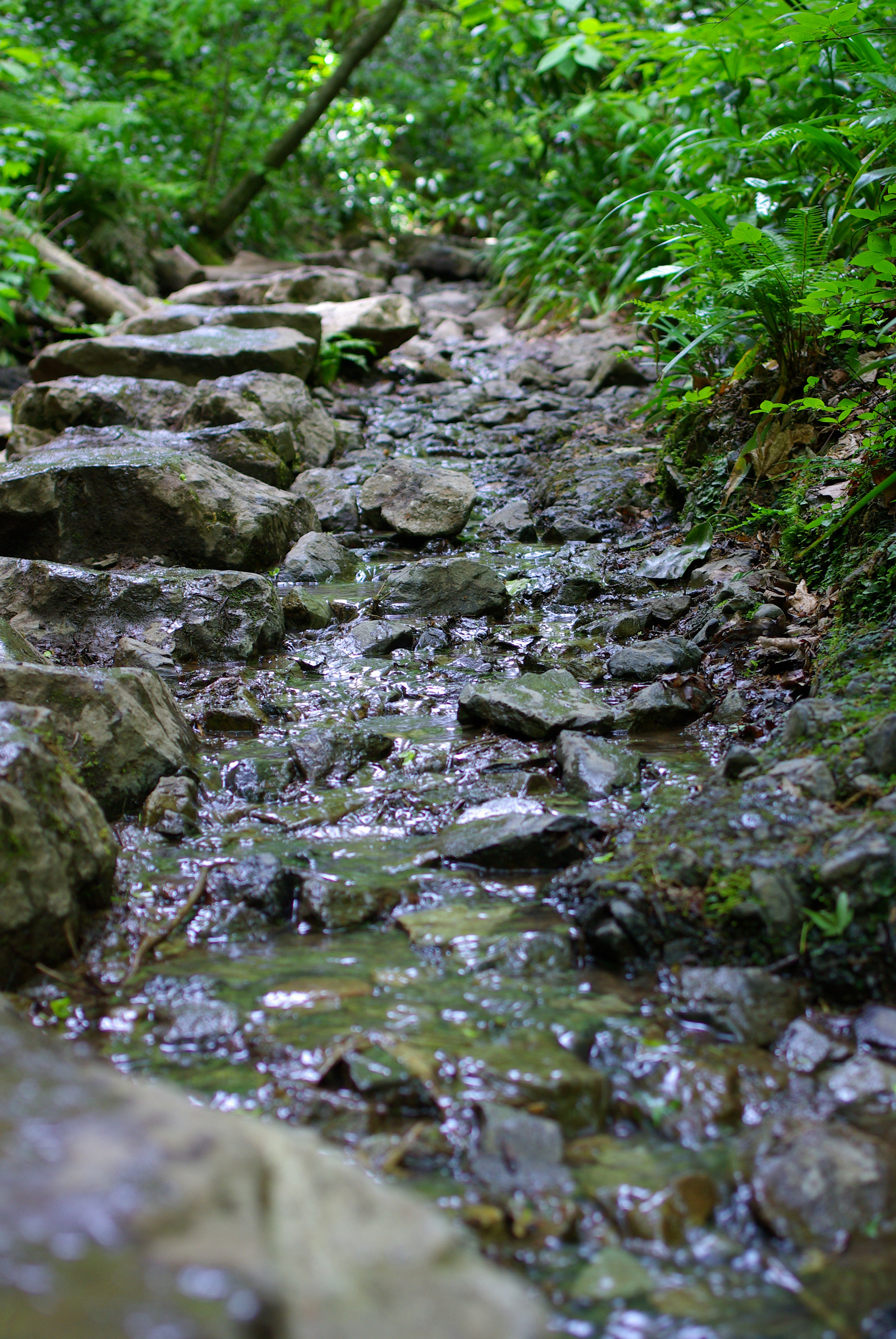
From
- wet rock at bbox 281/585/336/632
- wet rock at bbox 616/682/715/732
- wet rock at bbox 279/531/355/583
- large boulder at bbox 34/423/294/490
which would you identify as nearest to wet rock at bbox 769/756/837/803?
wet rock at bbox 616/682/715/732

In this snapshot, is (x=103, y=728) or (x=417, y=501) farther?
(x=417, y=501)

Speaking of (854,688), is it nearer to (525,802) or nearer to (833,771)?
(833,771)

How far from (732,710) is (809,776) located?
0.74m

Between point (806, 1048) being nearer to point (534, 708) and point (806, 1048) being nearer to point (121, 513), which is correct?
point (534, 708)

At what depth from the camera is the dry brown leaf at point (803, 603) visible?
126 inches

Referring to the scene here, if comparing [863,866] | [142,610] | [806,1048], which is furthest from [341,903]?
[142,610]

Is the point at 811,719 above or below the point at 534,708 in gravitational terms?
above

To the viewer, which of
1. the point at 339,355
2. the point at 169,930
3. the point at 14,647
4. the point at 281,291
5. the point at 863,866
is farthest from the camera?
the point at 281,291

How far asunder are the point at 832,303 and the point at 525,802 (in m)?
2.02

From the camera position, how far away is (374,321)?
29.2 ft

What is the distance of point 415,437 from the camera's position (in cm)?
688

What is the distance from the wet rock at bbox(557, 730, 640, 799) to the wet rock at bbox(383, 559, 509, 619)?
54.7 inches

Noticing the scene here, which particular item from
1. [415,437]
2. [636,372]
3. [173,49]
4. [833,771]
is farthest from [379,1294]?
[173,49]

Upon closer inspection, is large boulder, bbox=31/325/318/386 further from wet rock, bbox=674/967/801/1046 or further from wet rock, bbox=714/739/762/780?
wet rock, bbox=674/967/801/1046
